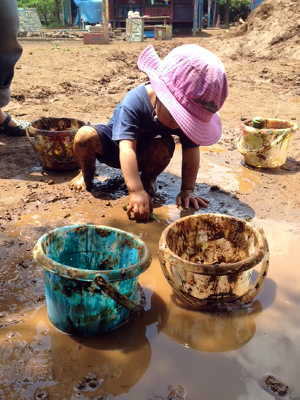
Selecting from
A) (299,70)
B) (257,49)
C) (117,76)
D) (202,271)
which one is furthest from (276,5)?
(202,271)

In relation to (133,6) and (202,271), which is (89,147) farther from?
(133,6)

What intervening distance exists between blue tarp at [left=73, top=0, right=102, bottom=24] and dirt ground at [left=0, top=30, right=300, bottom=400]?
1719 centimetres

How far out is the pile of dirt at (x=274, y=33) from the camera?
9.75m

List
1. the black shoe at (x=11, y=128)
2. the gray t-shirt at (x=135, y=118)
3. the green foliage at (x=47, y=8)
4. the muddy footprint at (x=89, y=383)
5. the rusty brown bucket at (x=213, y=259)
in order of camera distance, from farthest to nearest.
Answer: the green foliage at (x=47, y=8) → the black shoe at (x=11, y=128) → the gray t-shirt at (x=135, y=118) → the rusty brown bucket at (x=213, y=259) → the muddy footprint at (x=89, y=383)

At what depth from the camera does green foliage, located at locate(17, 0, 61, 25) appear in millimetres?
22781

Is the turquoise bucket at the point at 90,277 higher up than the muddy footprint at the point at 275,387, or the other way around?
the turquoise bucket at the point at 90,277

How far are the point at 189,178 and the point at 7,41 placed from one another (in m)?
2.05

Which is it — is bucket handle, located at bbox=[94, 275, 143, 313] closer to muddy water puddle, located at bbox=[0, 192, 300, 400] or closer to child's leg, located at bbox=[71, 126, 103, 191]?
muddy water puddle, located at bbox=[0, 192, 300, 400]

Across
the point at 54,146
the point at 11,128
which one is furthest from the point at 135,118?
the point at 11,128

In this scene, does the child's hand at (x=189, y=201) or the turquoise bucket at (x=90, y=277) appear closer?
the turquoise bucket at (x=90, y=277)

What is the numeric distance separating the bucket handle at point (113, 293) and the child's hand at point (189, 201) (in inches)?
54.2

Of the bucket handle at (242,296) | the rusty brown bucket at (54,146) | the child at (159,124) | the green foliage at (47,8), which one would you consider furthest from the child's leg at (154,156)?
the green foliage at (47,8)

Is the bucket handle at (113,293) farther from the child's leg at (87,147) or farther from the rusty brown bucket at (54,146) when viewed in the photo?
the rusty brown bucket at (54,146)

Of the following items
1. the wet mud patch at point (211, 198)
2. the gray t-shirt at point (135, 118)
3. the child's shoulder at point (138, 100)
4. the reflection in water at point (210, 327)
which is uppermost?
the child's shoulder at point (138, 100)
